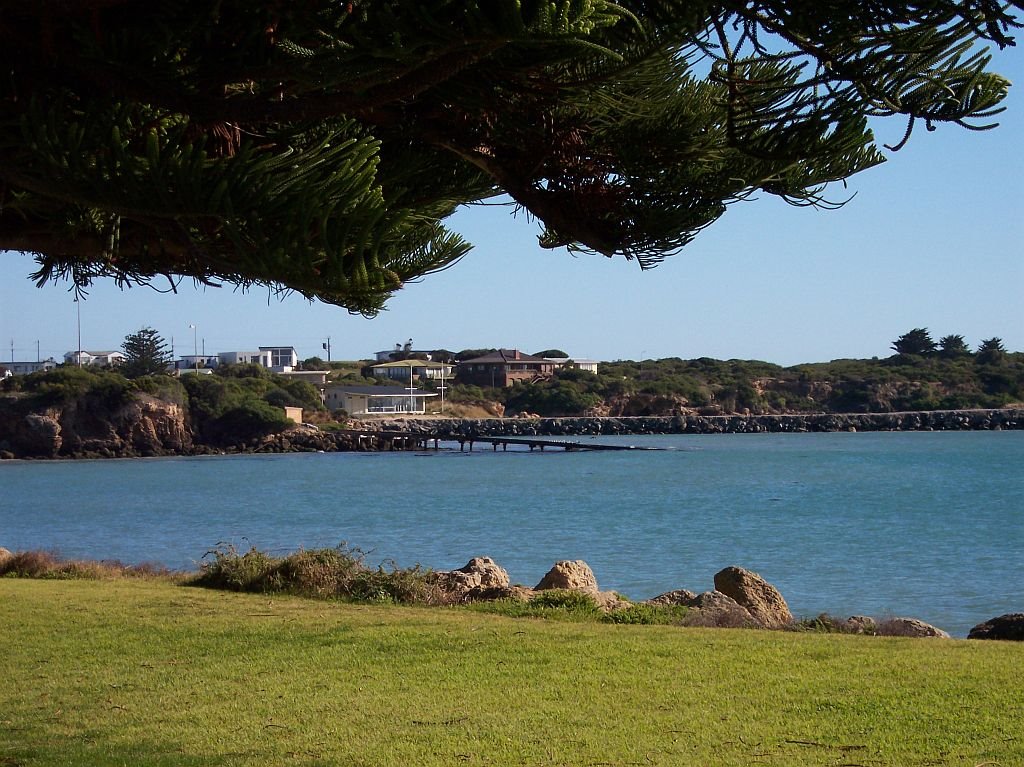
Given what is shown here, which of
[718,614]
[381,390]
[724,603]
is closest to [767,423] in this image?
[381,390]

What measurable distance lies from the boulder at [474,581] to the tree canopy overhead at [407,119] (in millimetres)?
7425

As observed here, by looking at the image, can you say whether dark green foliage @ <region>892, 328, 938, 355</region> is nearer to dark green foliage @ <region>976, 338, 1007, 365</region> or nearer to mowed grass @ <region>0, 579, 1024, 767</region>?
dark green foliage @ <region>976, 338, 1007, 365</region>

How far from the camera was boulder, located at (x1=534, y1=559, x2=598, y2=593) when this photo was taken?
14.1 metres

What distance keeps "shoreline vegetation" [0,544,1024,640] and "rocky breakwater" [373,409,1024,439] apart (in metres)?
83.5

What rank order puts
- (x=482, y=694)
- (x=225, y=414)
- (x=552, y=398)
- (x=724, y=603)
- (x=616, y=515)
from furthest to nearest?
1. (x=552, y=398)
2. (x=225, y=414)
3. (x=616, y=515)
4. (x=724, y=603)
5. (x=482, y=694)

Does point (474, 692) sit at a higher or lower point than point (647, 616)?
higher

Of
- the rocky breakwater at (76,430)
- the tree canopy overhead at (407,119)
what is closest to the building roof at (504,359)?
the rocky breakwater at (76,430)

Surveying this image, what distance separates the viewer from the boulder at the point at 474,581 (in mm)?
13320

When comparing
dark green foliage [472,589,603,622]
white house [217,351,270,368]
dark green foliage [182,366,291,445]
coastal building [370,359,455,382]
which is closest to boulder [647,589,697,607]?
dark green foliage [472,589,603,622]

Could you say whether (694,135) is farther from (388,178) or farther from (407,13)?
(407,13)

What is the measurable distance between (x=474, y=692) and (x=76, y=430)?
7958 centimetres

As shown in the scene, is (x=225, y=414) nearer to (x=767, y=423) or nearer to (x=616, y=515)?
(x=767, y=423)

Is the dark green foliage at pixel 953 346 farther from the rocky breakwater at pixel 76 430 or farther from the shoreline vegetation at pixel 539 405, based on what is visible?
the rocky breakwater at pixel 76 430

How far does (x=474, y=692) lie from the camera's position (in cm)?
741
